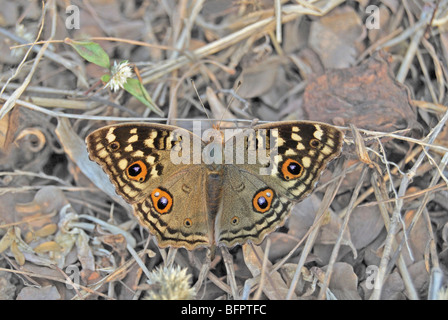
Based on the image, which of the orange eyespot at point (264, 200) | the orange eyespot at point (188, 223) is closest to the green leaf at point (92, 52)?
the orange eyespot at point (188, 223)

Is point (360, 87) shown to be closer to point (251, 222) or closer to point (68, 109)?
point (251, 222)

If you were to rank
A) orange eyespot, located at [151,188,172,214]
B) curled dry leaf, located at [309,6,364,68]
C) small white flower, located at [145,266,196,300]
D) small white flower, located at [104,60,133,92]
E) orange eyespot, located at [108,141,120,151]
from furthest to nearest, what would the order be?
1. curled dry leaf, located at [309,6,364,68]
2. small white flower, located at [104,60,133,92]
3. orange eyespot, located at [151,188,172,214]
4. orange eyespot, located at [108,141,120,151]
5. small white flower, located at [145,266,196,300]

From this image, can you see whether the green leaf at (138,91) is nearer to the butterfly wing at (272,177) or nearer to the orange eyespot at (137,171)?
the orange eyespot at (137,171)

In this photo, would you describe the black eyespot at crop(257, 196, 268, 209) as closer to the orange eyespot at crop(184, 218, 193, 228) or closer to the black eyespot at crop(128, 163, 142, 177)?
the orange eyespot at crop(184, 218, 193, 228)

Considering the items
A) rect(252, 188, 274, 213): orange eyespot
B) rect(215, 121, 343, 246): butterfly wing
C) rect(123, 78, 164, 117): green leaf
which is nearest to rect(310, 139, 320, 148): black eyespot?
rect(215, 121, 343, 246): butterfly wing

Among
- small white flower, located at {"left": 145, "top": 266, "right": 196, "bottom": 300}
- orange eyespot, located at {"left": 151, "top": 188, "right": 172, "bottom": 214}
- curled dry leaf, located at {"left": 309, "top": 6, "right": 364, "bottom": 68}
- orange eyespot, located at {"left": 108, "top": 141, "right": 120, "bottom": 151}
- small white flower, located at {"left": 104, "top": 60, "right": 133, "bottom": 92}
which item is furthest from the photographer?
curled dry leaf, located at {"left": 309, "top": 6, "right": 364, "bottom": 68}

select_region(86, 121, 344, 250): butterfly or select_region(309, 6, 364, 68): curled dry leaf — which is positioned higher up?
select_region(309, 6, 364, 68): curled dry leaf

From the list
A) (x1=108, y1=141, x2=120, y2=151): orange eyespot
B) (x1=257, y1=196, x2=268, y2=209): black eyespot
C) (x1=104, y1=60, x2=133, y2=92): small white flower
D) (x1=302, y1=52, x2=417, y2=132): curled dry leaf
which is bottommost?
(x1=257, y1=196, x2=268, y2=209): black eyespot

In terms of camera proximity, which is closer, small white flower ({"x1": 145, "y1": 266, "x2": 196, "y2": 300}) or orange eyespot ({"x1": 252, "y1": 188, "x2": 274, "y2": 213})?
small white flower ({"x1": 145, "y1": 266, "x2": 196, "y2": 300})
